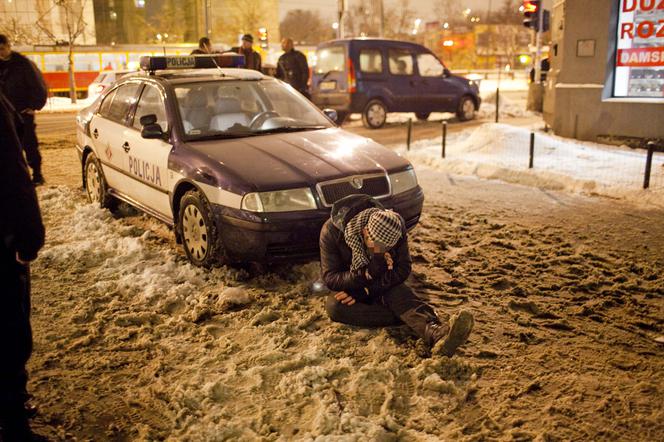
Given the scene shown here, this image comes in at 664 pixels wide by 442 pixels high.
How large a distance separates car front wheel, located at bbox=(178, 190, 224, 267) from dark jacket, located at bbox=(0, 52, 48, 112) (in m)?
4.11

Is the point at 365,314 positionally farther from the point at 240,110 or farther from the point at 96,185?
the point at 96,185

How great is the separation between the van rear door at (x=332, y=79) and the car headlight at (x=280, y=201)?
9.77 m

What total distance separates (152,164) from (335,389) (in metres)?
3.08

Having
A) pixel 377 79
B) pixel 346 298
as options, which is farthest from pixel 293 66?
pixel 346 298

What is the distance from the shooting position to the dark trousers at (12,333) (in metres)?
2.86

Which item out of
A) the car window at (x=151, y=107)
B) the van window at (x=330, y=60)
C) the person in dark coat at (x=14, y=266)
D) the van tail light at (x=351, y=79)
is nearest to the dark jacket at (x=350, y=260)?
the person in dark coat at (x=14, y=266)

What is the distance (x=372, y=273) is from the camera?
3.99m

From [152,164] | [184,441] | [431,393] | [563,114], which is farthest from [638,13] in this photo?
[184,441]

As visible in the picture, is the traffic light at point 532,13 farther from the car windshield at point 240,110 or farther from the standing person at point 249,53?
the car windshield at point 240,110

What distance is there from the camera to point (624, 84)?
37.1 feet

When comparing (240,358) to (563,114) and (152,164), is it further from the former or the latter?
(563,114)

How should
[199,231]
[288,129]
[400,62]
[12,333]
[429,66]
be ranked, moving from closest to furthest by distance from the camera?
[12,333] < [199,231] < [288,129] < [400,62] < [429,66]

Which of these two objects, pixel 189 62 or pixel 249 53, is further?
pixel 249 53

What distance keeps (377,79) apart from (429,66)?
158 cm
